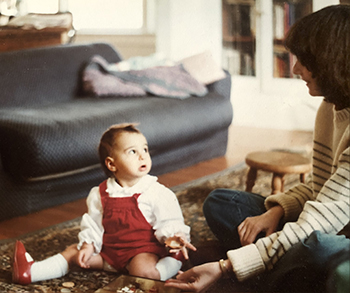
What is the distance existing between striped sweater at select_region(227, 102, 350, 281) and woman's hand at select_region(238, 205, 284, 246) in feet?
0.06

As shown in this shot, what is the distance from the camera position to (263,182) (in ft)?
5.64

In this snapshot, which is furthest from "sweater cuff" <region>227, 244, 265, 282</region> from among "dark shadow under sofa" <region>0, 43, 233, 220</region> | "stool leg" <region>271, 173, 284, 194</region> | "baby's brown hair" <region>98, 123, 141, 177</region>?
"stool leg" <region>271, 173, 284, 194</region>

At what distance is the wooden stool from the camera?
1404 millimetres

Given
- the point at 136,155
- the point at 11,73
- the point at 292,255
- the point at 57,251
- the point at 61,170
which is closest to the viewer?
the point at 292,255

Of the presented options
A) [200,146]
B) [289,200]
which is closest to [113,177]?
[289,200]

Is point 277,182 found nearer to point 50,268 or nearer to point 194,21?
point 194,21

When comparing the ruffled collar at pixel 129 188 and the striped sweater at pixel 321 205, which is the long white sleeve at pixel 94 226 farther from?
the striped sweater at pixel 321 205

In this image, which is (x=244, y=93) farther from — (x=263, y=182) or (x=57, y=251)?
(x=57, y=251)

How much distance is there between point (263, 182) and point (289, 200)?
0.70m

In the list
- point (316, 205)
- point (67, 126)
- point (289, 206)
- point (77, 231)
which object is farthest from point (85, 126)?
point (316, 205)

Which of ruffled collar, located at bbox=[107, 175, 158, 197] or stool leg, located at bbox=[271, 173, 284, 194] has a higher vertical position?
ruffled collar, located at bbox=[107, 175, 158, 197]

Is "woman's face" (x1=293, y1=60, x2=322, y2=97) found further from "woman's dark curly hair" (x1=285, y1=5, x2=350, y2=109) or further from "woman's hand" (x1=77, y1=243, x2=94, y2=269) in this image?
"woman's hand" (x1=77, y1=243, x2=94, y2=269)

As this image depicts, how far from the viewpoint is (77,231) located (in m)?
1.26

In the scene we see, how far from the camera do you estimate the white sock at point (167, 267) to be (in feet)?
3.40
